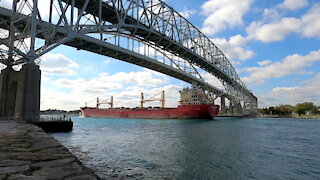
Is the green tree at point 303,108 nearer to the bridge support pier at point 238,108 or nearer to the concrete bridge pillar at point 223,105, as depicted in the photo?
the concrete bridge pillar at point 223,105

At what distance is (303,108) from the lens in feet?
337

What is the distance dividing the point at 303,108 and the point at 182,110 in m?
77.7

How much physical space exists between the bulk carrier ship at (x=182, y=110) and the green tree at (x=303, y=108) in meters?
62.6

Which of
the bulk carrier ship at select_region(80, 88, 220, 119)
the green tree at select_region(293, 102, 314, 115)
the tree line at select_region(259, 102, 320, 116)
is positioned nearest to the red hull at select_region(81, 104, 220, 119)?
the bulk carrier ship at select_region(80, 88, 220, 119)

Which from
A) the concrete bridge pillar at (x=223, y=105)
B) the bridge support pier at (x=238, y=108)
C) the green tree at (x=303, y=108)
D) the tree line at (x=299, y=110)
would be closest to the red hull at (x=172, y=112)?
the concrete bridge pillar at (x=223, y=105)

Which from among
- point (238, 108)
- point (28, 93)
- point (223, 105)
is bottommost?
point (238, 108)

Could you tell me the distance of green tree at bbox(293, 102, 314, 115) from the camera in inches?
4050

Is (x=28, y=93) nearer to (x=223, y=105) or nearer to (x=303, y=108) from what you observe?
(x=223, y=105)

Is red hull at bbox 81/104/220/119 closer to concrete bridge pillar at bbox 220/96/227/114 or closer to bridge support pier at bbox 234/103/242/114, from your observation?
concrete bridge pillar at bbox 220/96/227/114

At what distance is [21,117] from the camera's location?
17141 millimetres

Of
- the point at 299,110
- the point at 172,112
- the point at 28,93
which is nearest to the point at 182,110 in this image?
the point at 172,112

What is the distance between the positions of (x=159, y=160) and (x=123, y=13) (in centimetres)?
2329

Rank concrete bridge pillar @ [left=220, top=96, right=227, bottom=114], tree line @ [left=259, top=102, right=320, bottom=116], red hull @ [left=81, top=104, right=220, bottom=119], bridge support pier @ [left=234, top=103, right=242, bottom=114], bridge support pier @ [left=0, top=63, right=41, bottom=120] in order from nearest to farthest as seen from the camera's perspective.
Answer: bridge support pier @ [left=0, top=63, right=41, bottom=120] → red hull @ [left=81, top=104, right=220, bottom=119] → bridge support pier @ [left=234, top=103, right=242, bottom=114] → concrete bridge pillar @ [left=220, top=96, right=227, bottom=114] → tree line @ [left=259, top=102, right=320, bottom=116]

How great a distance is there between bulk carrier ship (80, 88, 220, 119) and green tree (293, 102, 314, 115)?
62630 millimetres
